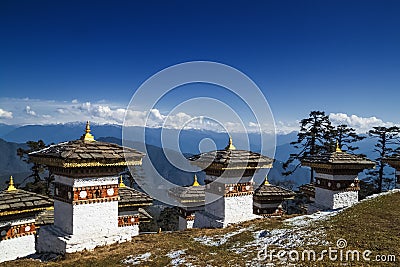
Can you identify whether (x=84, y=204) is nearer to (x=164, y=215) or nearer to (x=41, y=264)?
(x=41, y=264)

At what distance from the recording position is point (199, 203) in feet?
60.5

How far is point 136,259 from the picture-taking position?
917 cm

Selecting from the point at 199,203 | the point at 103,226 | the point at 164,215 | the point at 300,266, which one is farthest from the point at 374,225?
the point at 164,215

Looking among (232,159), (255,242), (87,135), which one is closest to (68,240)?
(87,135)

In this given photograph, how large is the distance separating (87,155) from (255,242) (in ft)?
20.0

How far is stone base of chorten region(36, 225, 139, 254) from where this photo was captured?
1048cm

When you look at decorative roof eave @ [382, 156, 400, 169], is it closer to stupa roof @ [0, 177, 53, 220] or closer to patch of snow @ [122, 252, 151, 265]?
patch of snow @ [122, 252, 151, 265]

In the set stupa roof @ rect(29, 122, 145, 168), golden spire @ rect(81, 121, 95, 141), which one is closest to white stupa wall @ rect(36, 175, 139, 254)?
stupa roof @ rect(29, 122, 145, 168)

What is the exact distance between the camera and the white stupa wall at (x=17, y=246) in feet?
38.4

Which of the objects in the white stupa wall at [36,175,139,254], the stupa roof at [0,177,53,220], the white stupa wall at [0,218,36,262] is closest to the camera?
the white stupa wall at [36,175,139,254]

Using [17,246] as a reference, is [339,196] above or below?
above

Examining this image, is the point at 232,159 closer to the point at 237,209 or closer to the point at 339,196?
the point at 237,209

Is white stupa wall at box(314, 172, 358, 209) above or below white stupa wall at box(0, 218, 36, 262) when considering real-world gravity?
above

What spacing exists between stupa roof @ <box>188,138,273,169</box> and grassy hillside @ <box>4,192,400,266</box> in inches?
97.4
